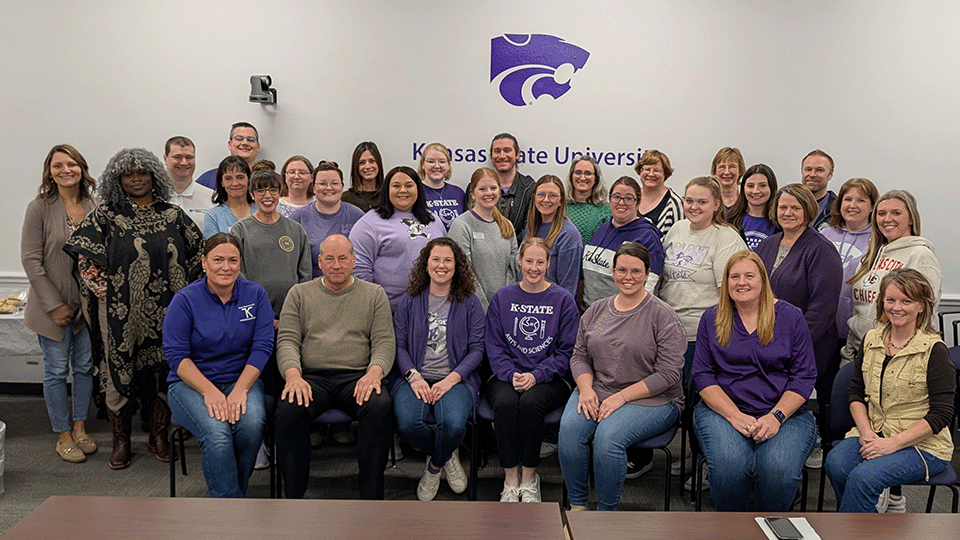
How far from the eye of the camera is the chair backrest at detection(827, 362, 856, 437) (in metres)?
2.96

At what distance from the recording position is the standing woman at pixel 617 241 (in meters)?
3.42

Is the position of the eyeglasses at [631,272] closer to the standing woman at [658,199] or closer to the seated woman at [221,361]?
the standing woman at [658,199]

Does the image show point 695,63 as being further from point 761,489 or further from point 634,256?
point 761,489

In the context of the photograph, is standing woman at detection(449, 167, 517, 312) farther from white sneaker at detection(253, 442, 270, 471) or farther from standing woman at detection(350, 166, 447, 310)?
white sneaker at detection(253, 442, 270, 471)

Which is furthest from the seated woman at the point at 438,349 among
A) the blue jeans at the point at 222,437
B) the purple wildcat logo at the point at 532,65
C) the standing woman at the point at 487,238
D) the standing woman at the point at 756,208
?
the purple wildcat logo at the point at 532,65

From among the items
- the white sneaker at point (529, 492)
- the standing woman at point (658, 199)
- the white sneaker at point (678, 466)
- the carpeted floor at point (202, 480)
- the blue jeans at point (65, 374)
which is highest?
the standing woman at point (658, 199)

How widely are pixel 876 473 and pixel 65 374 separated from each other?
390cm

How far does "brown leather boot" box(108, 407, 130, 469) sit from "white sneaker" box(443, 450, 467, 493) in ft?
5.57

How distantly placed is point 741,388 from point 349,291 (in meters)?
1.77

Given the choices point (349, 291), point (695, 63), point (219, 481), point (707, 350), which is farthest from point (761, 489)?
point (695, 63)

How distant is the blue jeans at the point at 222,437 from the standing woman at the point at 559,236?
5.14 ft

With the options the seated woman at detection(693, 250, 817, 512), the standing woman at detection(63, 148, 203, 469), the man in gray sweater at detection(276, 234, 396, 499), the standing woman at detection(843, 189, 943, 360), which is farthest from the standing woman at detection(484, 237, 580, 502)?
the standing woman at detection(63, 148, 203, 469)

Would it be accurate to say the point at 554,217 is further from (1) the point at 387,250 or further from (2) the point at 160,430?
(2) the point at 160,430

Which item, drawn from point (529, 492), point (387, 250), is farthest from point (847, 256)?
point (387, 250)
